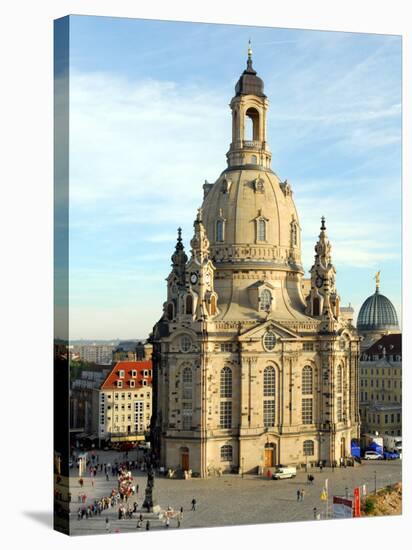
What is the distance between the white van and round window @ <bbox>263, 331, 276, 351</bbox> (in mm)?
9137

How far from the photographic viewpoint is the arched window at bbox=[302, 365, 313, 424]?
79.2 m

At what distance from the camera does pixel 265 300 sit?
3164 inches

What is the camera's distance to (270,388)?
7819 cm

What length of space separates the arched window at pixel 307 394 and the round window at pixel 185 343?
9030 mm

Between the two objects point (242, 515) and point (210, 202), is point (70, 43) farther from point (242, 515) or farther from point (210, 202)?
point (210, 202)

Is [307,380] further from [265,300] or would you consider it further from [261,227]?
[261,227]

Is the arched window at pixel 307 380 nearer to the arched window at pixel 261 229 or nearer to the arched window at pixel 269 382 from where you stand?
the arched window at pixel 269 382

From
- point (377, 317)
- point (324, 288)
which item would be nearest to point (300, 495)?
point (324, 288)

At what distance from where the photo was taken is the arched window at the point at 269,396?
253 ft

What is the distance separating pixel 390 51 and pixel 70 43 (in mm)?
19241

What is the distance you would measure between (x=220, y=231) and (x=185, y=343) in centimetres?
950

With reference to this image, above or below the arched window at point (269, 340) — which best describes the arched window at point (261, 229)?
above

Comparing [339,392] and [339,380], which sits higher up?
[339,380]

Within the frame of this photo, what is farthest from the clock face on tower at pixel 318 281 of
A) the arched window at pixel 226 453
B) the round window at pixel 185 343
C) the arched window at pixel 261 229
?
the arched window at pixel 226 453
